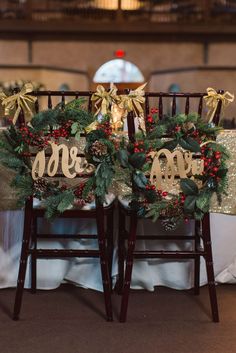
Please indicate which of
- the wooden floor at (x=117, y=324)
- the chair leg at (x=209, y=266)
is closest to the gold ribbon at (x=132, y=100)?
the chair leg at (x=209, y=266)

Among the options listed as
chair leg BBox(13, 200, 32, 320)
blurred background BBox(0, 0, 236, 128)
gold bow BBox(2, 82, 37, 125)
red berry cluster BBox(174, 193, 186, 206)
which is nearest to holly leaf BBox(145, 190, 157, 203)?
red berry cluster BBox(174, 193, 186, 206)

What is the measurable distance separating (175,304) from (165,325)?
33 cm

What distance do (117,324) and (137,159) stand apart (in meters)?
0.83

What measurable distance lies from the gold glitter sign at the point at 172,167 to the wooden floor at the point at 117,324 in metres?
0.71

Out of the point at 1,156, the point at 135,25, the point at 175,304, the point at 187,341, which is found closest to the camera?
the point at 187,341

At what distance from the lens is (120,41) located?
12.3 meters

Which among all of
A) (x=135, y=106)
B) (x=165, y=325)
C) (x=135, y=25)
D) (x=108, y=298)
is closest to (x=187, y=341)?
(x=165, y=325)

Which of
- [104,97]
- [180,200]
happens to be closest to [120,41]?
[104,97]

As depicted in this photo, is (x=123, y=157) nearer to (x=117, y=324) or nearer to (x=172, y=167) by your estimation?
(x=172, y=167)

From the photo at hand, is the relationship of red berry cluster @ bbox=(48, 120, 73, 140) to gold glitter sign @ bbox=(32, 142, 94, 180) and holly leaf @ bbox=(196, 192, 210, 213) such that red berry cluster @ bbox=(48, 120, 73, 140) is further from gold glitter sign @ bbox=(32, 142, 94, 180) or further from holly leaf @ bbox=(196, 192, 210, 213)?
holly leaf @ bbox=(196, 192, 210, 213)

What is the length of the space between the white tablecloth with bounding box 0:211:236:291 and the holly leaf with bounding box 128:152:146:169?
0.77m

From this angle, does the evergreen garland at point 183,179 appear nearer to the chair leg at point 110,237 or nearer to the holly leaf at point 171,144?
the holly leaf at point 171,144

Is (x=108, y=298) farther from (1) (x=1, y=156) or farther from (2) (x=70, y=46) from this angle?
(2) (x=70, y=46)

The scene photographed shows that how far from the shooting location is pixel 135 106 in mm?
2771
